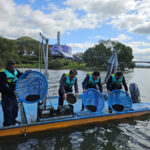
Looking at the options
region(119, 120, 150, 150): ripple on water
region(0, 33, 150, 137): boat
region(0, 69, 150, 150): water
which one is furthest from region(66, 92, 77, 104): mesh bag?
region(119, 120, 150, 150): ripple on water

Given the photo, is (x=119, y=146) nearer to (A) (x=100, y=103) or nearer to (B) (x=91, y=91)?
(A) (x=100, y=103)

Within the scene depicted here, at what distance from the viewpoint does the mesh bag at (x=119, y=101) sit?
5.38 m

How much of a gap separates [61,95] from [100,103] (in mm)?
1399

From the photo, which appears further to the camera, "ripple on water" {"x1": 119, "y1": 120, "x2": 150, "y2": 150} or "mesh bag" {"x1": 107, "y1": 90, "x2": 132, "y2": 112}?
"mesh bag" {"x1": 107, "y1": 90, "x2": 132, "y2": 112}

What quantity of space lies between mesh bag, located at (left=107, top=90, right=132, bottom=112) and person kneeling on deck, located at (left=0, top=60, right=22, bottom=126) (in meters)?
3.31

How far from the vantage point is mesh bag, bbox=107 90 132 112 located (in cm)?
538

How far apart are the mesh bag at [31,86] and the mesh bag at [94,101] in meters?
1.52

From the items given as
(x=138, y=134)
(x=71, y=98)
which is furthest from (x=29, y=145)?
(x=138, y=134)

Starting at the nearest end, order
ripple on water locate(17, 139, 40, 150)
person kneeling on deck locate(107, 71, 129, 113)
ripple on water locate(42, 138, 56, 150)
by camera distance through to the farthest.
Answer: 1. ripple on water locate(17, 139, 40, 150)
2. ripple on water locate(42, 138, 56, 150)
3. person kneeling on deck locate(107, 71, 129, 113)

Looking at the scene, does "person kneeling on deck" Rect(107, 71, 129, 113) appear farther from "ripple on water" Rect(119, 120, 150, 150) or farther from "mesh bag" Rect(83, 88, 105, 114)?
"ripple on water" Rect(119, 120, 150, 150)

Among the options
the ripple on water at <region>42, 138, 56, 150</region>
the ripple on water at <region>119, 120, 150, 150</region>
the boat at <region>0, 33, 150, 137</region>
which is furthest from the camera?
the ripple on water at <region>119, 120, 150, 150</region>

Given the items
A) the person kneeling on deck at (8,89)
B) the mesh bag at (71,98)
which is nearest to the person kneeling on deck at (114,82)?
the mesh bag at (71,98)

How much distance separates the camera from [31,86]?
421 centimetres

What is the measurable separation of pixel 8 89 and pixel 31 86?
0.65 m
